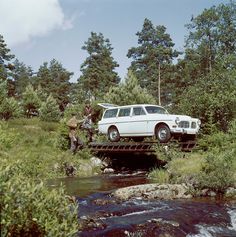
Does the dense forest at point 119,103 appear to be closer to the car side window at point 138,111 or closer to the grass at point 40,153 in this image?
the grass at point 40,153

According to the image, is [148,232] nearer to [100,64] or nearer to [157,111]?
[157,111]

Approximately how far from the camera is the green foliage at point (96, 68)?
→ 2301 inches

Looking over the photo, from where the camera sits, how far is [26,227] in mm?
5406

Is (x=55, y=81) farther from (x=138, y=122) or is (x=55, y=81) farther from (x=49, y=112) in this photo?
(x=138, y=122)

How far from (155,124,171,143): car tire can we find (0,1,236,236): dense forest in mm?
874

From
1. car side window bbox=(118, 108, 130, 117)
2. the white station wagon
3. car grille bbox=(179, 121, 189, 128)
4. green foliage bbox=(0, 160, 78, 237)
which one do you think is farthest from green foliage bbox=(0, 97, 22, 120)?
green foliage bbox=(0, 160, 78, 237)

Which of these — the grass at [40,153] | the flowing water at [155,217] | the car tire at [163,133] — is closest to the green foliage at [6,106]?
the grass at [40,153]

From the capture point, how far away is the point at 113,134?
69.5 feet

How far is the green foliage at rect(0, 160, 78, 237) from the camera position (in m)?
5.14

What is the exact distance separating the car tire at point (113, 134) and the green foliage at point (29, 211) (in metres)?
15.2

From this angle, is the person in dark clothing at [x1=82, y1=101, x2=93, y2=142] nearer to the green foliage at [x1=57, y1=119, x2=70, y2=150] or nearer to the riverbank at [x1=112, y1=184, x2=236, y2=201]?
the green foliage at [x1=57, y1=119, x2=70, y2=150]

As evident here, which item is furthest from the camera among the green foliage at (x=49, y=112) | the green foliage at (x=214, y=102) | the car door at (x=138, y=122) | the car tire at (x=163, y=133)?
the green foliage at (x=49, y=112)

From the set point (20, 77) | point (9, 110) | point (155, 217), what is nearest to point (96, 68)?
point (9, 110)

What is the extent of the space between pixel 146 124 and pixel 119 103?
12382mm
